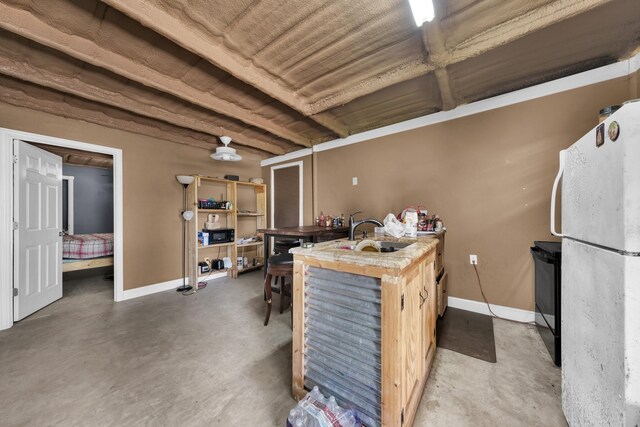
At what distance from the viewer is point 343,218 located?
12.5ft

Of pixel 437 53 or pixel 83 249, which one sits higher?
pixel 437 53

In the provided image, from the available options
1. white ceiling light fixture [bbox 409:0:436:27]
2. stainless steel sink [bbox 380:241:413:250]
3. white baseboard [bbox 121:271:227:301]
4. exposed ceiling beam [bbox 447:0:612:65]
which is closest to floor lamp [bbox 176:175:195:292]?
white baseboard [bbox 121:271:227:301]

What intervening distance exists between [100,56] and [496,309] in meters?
4.58

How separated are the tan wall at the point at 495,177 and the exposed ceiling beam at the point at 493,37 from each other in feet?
2.77

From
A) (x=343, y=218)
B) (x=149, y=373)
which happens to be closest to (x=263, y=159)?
(x=343, y=218)

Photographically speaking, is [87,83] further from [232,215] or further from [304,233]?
[304,233]

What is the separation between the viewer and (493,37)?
166 centimetres

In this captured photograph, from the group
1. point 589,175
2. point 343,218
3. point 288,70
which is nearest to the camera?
point 589,175

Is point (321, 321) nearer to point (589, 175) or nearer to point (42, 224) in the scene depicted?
point (589, 175)

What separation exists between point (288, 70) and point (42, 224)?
12.3 feet

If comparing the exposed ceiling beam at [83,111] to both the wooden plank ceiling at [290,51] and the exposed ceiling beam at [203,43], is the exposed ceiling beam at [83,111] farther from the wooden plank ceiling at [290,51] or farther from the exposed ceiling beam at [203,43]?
the exposed ceiling beam at [203,43]

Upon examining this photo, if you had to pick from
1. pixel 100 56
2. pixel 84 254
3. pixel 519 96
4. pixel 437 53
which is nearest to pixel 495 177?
pixel 519 96

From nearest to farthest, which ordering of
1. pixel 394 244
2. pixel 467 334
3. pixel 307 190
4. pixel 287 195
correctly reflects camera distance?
pixel 394 244, pixel 467 334, pixel 307 190, pixel 287 195

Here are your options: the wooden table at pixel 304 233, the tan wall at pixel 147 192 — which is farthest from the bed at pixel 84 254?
the wooden table at pixel 304 233
